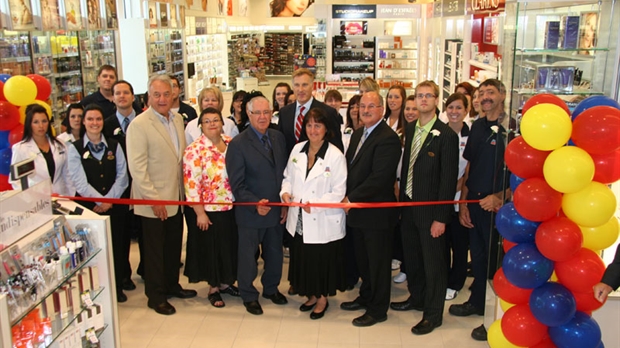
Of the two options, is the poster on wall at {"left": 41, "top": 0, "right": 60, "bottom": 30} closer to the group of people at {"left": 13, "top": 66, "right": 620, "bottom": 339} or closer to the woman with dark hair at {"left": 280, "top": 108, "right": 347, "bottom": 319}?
the group of people at {"left": 13, "top": 66, "right": 620, "bottom": 339}

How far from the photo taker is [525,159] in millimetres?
3006

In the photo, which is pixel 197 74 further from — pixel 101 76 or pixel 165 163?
pixel 165 163

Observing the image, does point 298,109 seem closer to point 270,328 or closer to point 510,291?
point 270,328

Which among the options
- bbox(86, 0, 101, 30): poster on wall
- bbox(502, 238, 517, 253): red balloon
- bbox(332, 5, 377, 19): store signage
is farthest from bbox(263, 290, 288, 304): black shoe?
bbox(332, 5, 377, 19): store signage

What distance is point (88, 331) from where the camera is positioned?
10.6 ft

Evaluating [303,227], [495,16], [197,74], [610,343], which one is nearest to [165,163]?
[303,227]

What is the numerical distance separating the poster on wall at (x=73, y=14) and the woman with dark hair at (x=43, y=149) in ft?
11.2

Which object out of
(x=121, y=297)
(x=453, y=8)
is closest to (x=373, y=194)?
(x=121, y=297)

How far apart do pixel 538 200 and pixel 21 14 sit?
566cm

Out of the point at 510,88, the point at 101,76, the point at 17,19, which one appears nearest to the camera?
the point at 510,88

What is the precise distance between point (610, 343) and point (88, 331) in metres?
3.02

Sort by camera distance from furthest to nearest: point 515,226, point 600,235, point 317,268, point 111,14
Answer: point 111,14 → point 317,268 → point 515,226 → point 600,235

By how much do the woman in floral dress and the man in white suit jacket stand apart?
124 millimetres

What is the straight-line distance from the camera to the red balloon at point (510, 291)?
3166 mm
